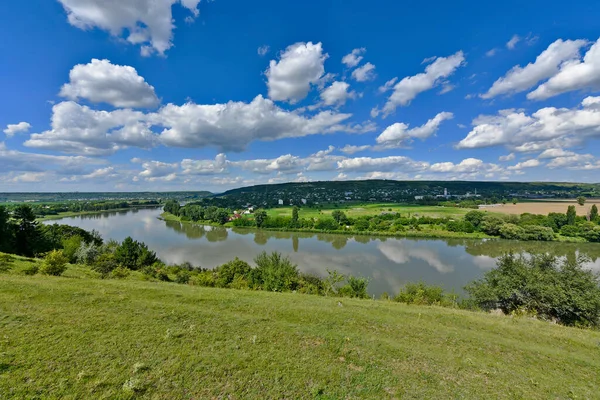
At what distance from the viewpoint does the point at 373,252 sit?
4722 centimetres

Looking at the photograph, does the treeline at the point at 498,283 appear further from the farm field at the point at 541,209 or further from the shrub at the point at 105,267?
the farm field at the point at 541,209

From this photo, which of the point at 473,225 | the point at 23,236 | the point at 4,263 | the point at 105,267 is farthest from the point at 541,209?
the point at 23,236

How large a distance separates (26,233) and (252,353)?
39.5 metres

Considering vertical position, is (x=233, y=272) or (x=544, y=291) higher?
(x=544, y=291)

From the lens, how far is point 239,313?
32.6 feet

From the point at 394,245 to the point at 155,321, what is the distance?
52.2 m

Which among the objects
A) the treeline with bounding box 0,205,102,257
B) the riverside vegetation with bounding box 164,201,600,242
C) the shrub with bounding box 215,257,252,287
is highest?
the treeline with bounding box 0,205,102,257

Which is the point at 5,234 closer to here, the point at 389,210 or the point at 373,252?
the point at 373,252

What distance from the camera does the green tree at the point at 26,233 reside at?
2975 cm

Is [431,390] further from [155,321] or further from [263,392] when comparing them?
[155,321]

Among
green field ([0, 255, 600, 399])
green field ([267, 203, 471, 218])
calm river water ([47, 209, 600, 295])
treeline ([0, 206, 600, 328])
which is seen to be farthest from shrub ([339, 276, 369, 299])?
green field ([267, 203, 471, 218])

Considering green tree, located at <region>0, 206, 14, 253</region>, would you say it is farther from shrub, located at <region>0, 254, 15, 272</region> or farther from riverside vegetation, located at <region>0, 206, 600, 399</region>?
riverside vegetation, located at <region>0, 206, 600, 399</region>

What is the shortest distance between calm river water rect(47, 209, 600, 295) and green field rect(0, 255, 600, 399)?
19594 mm

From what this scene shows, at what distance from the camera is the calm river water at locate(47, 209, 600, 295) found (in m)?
34.1
